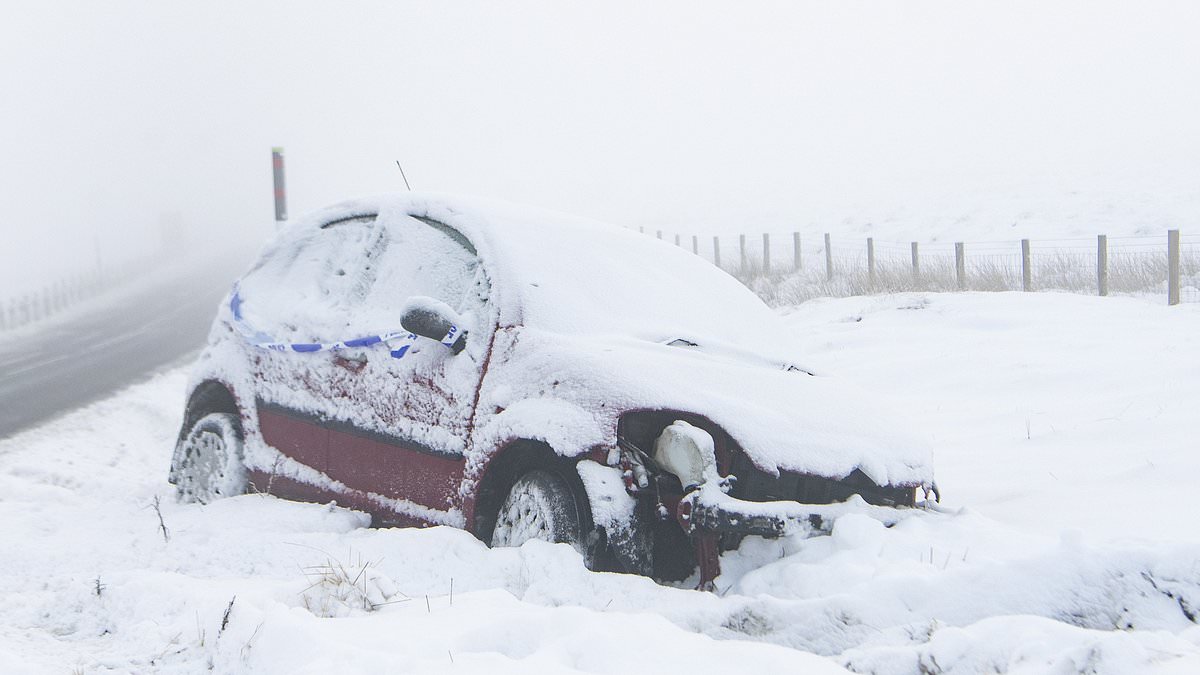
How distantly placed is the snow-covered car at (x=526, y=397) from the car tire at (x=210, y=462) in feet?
0.04

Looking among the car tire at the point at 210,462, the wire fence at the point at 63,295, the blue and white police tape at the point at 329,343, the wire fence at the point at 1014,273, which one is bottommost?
the wire fence at the point at 63,295

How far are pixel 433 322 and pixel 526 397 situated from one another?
549 millimetres

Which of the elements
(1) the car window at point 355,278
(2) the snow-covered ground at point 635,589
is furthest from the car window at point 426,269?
(2) the snow-covered ground at point 635,589

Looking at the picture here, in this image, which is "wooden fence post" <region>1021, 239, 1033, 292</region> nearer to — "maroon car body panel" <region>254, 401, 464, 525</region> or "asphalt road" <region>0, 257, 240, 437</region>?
"asphalt road" <region>0, 257, 240, 437</region>

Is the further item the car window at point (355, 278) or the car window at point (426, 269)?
the car window at point (355, 278)

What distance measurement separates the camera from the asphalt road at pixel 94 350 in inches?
420

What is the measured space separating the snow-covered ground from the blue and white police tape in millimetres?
744

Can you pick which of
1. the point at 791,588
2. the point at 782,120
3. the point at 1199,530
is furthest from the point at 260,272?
the point at 782,120

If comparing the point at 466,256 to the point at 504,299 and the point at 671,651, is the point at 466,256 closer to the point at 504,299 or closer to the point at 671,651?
the point at 504,299

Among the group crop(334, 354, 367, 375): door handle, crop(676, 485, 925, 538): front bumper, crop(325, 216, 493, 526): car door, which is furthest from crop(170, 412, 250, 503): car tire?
crop(676, 485, 925, 538): front bumper

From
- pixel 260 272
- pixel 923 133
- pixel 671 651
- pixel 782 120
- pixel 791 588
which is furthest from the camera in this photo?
pixel 782 120

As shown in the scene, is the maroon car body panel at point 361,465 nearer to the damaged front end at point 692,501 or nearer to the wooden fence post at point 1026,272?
the damaged front end at point 692,501

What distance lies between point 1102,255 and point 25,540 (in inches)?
541

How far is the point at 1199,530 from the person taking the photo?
4.38 metres
